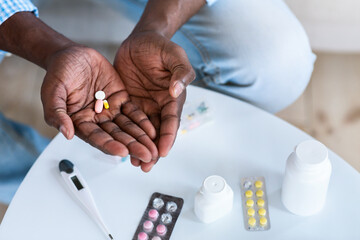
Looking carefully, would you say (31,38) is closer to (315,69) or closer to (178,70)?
(178,70)

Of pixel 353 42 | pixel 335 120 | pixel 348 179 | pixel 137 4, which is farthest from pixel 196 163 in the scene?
pixel 353 42

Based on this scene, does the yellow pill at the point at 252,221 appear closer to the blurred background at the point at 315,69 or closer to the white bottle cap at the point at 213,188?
the white bottle cap at the point at 213,188

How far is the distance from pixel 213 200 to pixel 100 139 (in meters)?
0.21

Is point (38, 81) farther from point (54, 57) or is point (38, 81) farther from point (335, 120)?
point (335, 120)

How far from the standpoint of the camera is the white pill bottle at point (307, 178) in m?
0.71

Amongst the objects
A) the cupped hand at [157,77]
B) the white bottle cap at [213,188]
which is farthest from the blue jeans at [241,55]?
Answer: the white bottle cap at [213,188]

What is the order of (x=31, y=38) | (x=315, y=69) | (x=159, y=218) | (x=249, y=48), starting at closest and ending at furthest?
1. (x=159, y=218)
2. (x=31, y=38)
3. (x=249, y=48)
4. (x=315, y=69)

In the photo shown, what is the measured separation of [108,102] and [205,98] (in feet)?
0.70

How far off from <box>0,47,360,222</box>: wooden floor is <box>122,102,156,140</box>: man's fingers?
70 centimetres

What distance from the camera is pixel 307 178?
0.72 metres

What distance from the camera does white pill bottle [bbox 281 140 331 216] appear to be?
71cm

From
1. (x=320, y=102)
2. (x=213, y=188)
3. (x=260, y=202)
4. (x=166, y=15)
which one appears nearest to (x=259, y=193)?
(x=260, y=202)

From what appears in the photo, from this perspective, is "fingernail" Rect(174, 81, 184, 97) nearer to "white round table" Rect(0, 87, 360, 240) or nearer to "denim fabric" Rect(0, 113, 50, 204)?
"white round table" Rect(0, 87, 360, 240)

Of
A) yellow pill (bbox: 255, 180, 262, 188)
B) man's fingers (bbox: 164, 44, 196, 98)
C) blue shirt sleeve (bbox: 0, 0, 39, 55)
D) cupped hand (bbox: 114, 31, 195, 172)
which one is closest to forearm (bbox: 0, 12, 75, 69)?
blue shirt sleeve (bbox: 0, 0, 39, 55)
